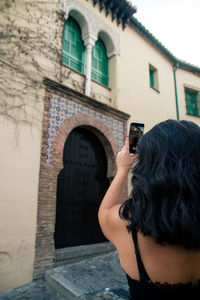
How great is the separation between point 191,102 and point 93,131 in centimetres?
700

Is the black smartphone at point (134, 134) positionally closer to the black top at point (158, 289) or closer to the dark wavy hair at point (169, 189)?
the dark wavy hair at point (169, 189)

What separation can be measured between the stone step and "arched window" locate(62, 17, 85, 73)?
5054 mm

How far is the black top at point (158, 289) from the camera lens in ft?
2.76

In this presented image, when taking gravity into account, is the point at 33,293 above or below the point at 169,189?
below

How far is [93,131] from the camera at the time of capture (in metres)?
5.42

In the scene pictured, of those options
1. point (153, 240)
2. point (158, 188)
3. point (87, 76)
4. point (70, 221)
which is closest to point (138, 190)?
point (158, 188)

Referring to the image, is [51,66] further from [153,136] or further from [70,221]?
[153,136]

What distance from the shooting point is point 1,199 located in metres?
3.44

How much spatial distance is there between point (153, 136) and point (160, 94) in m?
7.91

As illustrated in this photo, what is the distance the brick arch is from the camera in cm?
429

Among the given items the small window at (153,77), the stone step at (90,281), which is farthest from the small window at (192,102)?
the stone step at (90,281)

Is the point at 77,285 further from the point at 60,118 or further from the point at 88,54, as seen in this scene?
the point at 88,54

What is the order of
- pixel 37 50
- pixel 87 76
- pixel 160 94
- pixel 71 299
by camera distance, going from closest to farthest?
pixel 71 299 < pixel 37 50 < pixel 87 76 < pixel 160 94

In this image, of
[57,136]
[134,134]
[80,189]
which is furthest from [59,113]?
[134,134]
